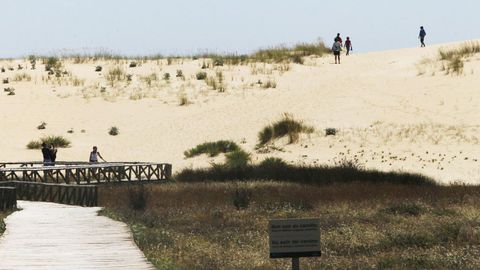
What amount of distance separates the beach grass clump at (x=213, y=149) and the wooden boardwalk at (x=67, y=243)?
26.6 meters

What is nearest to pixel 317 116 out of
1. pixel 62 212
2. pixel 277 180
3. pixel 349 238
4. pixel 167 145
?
pixel 167 145

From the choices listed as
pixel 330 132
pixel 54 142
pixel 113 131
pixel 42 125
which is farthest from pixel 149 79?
pixel 330 132

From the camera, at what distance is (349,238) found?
67.9 ft

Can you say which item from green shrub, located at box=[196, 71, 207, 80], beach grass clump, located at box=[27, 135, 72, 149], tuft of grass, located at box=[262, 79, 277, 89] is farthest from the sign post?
green shrub, located at box=[196, 71, 207, 80]

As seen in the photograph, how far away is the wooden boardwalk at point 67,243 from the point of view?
16.7 metres

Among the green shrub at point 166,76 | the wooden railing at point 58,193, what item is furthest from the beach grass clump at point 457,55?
the wooden railing at point 58,193

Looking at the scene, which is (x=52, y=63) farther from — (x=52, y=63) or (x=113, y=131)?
(x=113, y=131)

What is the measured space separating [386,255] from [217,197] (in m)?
13.4

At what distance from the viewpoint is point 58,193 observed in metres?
34.4

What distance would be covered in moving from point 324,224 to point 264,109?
39.0 metres

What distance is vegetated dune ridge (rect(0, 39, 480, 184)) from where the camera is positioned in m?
51.1

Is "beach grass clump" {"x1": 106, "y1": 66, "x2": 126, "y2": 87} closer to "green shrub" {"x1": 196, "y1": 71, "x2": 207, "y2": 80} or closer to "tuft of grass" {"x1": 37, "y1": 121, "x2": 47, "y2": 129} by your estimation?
"green shrub" {"x1": 196, "y1": 71, "x2": 207, "y2": 80}

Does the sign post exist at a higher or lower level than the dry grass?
higher

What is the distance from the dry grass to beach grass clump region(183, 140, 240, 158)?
17.2 meters
